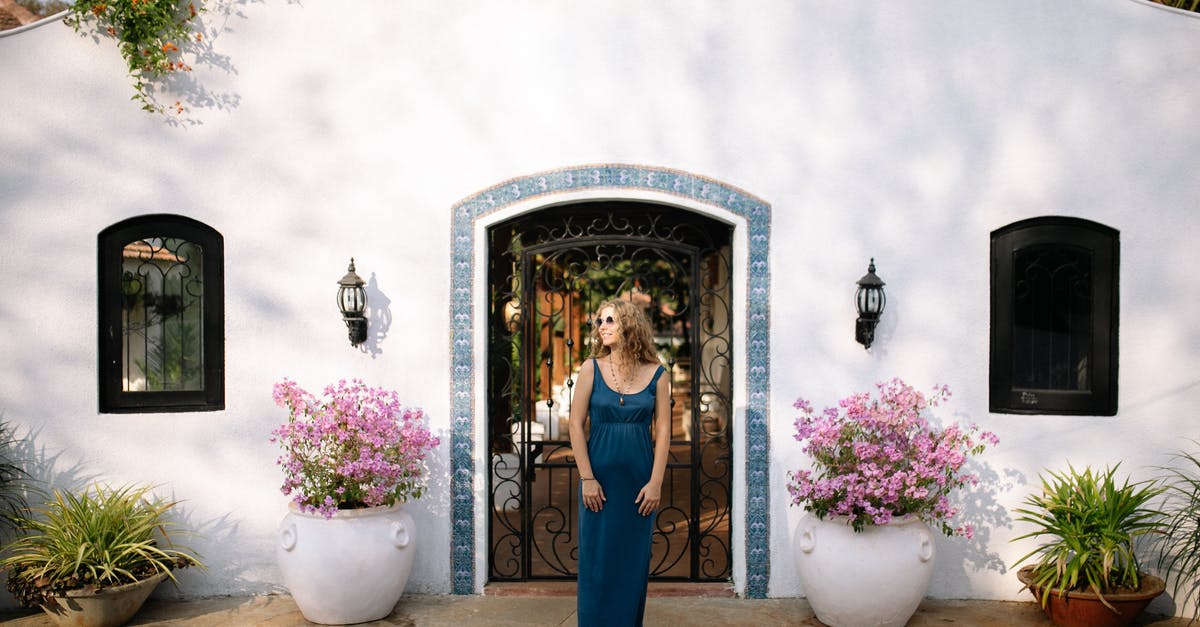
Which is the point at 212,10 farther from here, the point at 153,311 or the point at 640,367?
the point at 640,367

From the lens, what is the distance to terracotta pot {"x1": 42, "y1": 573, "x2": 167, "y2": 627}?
451 cm

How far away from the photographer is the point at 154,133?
16.9ft

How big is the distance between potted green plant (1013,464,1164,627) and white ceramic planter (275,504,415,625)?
3.53 m

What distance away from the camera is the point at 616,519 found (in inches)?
155

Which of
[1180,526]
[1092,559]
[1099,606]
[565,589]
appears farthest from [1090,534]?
[565,589]

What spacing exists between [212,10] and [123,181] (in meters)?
1.15

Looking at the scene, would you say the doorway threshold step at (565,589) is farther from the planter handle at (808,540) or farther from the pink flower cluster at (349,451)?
the pink flower cluster at (349,451)

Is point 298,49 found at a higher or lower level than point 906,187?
higher

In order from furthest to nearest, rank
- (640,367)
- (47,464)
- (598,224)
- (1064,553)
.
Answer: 1. (598,224)
2. (47,464)
3. (1064,553)
4. (640,367)

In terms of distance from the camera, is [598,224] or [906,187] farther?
[598,224]

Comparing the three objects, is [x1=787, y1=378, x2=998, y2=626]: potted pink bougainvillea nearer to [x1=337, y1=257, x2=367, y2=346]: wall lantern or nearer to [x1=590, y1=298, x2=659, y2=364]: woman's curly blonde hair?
[x1=590, y1=298, x2=659, y2=364]: woman's curly blonde hair

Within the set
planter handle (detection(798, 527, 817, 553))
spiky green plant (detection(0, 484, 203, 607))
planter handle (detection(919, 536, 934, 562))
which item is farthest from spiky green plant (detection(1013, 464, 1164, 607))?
spiky green plant (detection(0, 484, 203, 607))

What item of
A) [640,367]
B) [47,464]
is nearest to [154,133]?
[47,464]

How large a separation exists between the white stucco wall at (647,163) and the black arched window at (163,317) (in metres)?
0.10
